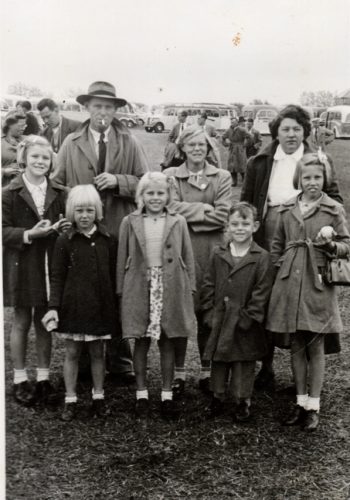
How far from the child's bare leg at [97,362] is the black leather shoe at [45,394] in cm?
31

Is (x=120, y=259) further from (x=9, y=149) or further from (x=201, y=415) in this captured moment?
(x=9, y=149)

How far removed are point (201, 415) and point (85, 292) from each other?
1.06 m

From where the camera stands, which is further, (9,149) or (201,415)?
(9,149)

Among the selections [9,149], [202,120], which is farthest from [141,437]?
[202,120]

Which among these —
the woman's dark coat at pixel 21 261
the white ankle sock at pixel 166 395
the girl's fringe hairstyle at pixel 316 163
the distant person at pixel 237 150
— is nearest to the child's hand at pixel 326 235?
the girl's fringe hairstyle at pixel 316 163

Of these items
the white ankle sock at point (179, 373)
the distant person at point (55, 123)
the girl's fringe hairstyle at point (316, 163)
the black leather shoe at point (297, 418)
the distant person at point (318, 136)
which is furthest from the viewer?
the distant person at point (55, 123)

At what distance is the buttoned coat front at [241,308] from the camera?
12.5 ft

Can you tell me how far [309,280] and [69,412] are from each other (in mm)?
1647

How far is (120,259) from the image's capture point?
389cm

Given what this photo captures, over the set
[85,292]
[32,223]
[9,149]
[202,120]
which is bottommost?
[85,292]

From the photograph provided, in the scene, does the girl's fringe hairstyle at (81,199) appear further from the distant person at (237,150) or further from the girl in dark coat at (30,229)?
the distant person at (237,150)

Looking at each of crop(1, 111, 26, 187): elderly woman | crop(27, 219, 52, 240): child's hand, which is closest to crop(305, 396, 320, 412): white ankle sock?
crop(27, 219, 52, 240): child's hand

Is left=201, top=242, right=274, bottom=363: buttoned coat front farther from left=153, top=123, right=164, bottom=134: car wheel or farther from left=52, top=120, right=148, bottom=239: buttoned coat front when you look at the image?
left=153, top=123, right=164, bottom=134: car wheel

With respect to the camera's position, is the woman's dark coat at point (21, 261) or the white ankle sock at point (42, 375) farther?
the white ankle sock at point (42, 375)
